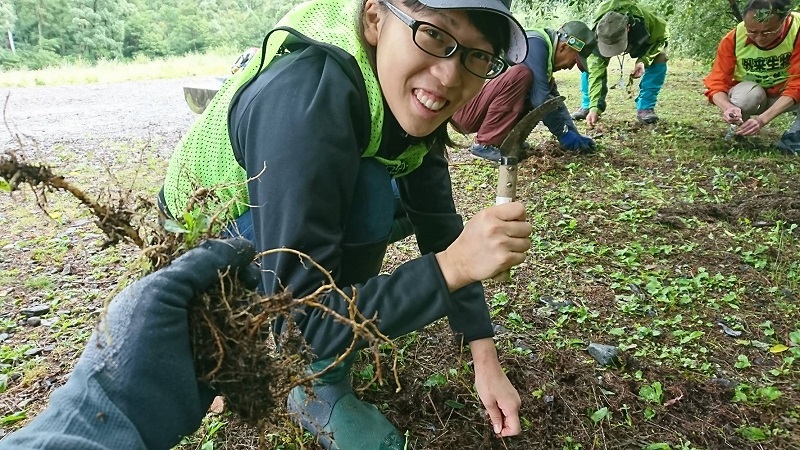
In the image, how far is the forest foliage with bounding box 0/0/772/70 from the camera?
88.0ft

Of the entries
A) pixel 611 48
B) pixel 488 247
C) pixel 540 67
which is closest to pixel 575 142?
pixel 540 67

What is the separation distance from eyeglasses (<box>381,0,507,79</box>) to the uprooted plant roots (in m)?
0.70

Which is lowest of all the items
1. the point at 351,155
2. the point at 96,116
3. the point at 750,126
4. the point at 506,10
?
the point at 96,116

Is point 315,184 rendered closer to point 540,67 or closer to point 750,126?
point 540,67

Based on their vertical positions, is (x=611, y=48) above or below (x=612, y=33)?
below

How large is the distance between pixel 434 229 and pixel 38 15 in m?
35.4

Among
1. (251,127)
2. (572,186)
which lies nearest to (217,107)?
(251,127)

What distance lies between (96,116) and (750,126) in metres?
9.31

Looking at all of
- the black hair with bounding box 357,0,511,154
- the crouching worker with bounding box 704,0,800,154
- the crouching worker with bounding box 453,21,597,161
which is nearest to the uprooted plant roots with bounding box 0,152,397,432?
the black hair with bounding box 357,0,511,154

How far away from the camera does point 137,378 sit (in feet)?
3.13

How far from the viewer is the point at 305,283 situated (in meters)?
1.36

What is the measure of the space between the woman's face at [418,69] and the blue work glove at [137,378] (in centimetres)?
74

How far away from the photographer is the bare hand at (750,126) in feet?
15.0

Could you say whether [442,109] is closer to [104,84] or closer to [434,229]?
[434,229]
